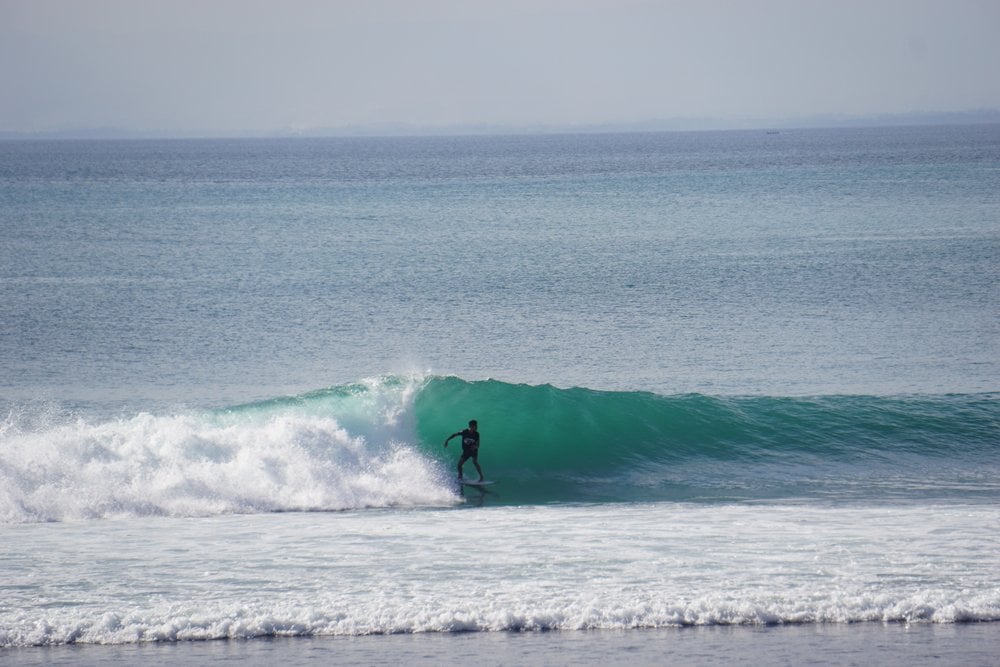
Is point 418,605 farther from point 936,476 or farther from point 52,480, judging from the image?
point 936,476

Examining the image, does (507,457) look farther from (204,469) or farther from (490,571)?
(490,571)

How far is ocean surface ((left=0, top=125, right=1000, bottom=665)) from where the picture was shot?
10.8 m

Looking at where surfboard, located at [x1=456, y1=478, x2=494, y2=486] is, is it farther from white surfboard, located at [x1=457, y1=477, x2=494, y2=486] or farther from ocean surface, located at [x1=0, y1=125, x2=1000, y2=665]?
ocean surface, located at [x1=0, y1=125, x2=1000, y2=665]

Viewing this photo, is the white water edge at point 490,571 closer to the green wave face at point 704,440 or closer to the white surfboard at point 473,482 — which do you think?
the white surfboard at point 473,482

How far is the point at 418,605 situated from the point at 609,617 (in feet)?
6.02

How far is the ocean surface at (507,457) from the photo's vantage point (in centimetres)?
1076

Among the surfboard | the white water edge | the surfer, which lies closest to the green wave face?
the surfboard

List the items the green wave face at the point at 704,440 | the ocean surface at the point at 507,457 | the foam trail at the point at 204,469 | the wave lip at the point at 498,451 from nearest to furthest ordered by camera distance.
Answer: the ocean surface at the point at 507,457, the foam trail at the point at 204,469, the wave lip at the point at 498,451, the green wave face at the point at 704,440

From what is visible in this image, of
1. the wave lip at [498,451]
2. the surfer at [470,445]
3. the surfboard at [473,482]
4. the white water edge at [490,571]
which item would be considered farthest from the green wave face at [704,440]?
the white water edge at [490,571]

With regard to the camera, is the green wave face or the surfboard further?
the green wave face

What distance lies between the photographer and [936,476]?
59.4ft

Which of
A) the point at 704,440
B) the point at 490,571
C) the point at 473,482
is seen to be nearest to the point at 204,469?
the point at 473,482

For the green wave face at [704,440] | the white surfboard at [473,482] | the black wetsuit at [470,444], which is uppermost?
the black wetsuit at [470,444]

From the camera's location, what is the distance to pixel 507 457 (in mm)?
19531
